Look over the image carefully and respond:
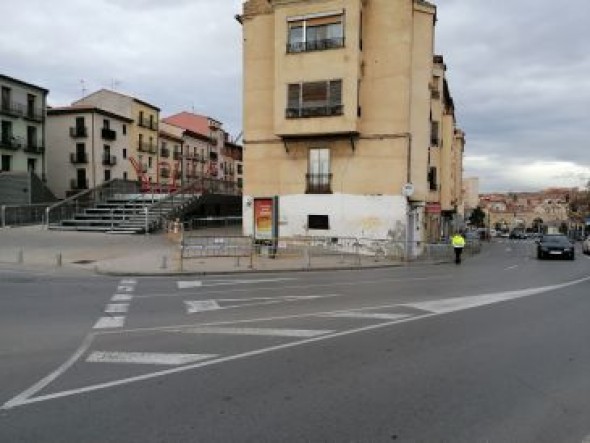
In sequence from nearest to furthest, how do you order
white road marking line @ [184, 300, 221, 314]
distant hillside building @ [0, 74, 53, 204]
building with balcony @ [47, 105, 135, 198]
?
1. white road marking line @ [184, 300, 221, 314]
2. distant hillside building @ [0, 74, 53, 204]
3. building with balcony @ [47, 105, 135, 198]

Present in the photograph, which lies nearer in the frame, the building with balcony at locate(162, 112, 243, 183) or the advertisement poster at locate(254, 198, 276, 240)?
the advertisement poster at locate(254, 198, 276, 240)

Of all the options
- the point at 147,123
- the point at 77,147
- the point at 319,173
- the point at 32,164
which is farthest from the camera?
the point at 147,123

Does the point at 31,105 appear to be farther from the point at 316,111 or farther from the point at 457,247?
the point at 457,247

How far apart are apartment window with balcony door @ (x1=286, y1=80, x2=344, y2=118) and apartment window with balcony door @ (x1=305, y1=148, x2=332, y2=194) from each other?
6.54ft

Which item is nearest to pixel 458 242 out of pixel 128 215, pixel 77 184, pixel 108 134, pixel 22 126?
pixel 128 215

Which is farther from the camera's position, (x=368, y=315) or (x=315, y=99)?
(x=315, y=99)

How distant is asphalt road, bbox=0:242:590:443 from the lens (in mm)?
4801

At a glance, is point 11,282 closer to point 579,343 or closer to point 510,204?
point 579,343

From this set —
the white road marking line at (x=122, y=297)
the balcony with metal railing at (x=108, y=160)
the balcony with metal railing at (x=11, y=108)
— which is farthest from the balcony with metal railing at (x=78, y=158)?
the white road marking line at (x=122, y=297)

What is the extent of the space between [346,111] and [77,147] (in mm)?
43324

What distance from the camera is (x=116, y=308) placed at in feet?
36.3

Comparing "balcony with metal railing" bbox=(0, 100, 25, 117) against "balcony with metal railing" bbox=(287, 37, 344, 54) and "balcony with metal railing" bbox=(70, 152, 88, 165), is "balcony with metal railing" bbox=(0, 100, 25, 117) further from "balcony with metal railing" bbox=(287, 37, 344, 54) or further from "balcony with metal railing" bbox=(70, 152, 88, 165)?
"balcony with metal railing" bbox=(287, 37, 344, 54)

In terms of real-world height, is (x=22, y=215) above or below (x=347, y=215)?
below

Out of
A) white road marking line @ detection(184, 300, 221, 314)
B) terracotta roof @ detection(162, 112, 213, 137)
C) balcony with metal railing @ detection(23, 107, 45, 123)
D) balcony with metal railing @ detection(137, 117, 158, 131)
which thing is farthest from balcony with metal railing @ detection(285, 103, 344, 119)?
terracotta roof @ detection(162, 112, 213, 137)
